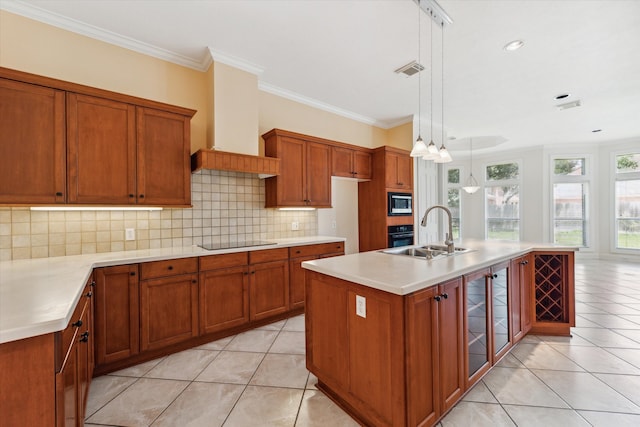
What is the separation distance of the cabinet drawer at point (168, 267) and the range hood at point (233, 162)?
3.02 feet

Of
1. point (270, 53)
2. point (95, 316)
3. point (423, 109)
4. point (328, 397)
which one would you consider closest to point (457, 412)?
point (328, 397)

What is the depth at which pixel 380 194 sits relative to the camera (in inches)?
165

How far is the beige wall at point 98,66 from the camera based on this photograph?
2.17 m

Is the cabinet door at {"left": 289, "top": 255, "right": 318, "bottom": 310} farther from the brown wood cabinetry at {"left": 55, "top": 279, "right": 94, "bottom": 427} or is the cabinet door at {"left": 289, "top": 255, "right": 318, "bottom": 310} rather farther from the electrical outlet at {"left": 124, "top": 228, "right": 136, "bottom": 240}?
the brown wood cabinetry at {"left": 55, "top": 279, "right": 94, "bottom": 427}

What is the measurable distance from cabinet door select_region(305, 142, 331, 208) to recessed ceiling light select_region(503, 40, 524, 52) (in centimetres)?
220

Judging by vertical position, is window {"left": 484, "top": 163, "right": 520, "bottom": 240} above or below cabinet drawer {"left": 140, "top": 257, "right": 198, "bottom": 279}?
above

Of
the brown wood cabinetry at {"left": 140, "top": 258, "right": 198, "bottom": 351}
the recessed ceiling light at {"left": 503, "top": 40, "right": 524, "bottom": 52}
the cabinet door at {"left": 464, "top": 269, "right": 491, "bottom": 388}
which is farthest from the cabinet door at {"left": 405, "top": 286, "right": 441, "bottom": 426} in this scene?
the recessed ceiling light at {"left": 503, "top": 40, "right": 524, "bottom": 52}

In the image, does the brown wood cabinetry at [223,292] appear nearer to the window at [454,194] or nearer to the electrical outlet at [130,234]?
the electrical outlet at [130,234]

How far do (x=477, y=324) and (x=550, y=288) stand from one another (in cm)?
159

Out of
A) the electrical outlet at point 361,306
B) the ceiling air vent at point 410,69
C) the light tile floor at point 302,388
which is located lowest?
the light tile floor at point 302,388

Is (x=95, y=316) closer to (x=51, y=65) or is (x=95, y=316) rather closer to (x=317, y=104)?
(x=51, y=65)

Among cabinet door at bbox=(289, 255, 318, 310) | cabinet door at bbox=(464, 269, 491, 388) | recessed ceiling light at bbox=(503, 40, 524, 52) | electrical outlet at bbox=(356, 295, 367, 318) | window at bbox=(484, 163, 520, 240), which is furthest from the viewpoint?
window at bbox=(484, 163, 520, 240)

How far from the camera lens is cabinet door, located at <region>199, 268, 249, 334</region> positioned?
253cm

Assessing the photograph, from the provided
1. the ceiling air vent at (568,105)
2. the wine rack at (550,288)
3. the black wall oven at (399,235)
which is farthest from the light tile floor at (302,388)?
the ceiling air vent at (568,105)
